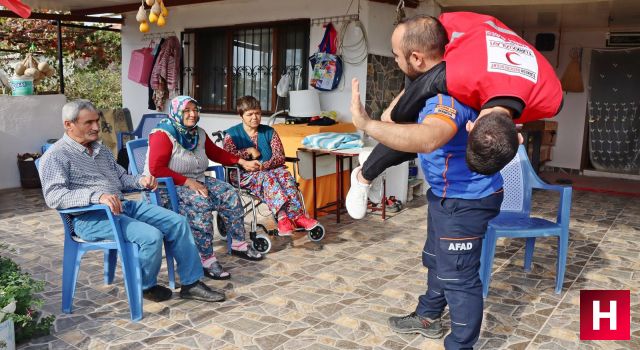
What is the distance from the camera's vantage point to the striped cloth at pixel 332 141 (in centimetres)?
480

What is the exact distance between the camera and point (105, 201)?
2670 millimetres

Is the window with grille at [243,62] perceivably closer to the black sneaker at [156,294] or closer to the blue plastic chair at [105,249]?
the black sneaker at [156,294]

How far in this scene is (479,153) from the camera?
1.69m

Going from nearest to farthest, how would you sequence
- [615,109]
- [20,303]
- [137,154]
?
[20,303], [137,154], [615,109]

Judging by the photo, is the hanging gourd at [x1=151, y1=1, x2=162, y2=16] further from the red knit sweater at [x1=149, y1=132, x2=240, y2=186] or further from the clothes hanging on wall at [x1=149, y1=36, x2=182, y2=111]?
the clothes hanging on wall at [x1=149, y1=36, x2=182, y2=111]

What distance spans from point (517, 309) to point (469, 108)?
5.38 feet

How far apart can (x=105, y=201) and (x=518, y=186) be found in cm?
255

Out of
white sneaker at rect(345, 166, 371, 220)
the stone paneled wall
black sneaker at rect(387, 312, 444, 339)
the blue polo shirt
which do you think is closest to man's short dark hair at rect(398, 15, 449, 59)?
the blue polo shirt

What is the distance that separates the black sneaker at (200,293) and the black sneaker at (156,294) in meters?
0.08

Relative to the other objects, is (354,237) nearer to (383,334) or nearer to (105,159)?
(383,334)

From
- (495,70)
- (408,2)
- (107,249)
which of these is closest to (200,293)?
(107,249)

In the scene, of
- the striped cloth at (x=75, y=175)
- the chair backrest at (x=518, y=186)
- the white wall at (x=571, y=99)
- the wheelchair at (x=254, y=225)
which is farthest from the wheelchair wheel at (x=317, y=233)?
the white wall at (x=571, y=99)

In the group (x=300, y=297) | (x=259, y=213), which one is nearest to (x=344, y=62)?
(x=259, y=213)

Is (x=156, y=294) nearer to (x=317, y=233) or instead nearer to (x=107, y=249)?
(x=107, y=249)
